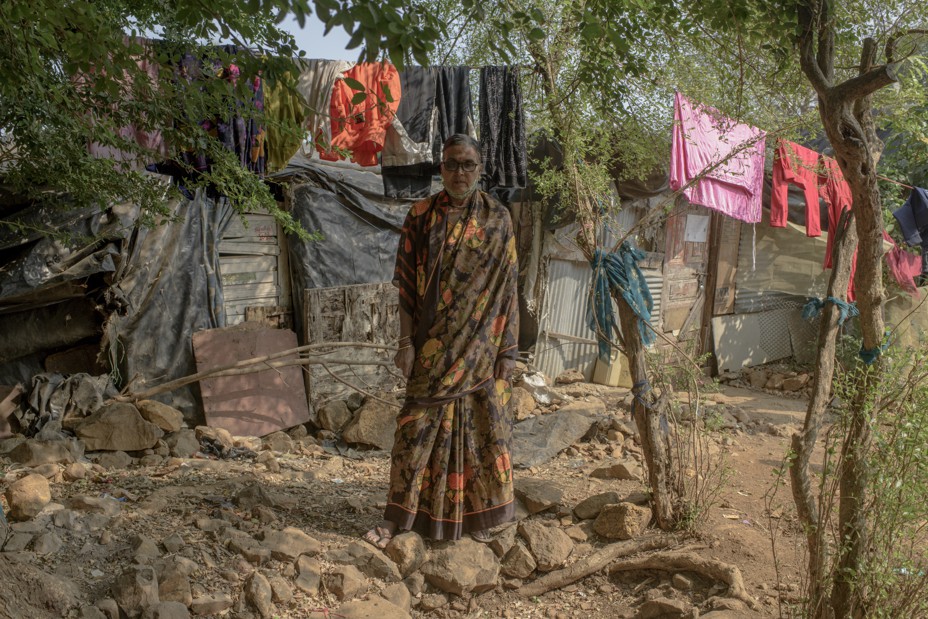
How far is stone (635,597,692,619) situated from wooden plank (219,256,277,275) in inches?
178

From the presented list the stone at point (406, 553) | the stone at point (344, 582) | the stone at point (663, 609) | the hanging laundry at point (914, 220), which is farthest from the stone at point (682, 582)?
the hanging laundry at point (914, 220)

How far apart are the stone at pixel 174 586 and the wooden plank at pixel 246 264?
377 centimetres

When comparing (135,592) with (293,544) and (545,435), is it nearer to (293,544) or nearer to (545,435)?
(293,544)

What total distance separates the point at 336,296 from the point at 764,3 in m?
4.81

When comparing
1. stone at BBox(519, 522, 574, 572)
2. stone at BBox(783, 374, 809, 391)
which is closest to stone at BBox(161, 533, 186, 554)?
stone at BBox(519, 522, 574, 572)

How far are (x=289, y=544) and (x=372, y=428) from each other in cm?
269

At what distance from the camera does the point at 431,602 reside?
3.16 metres

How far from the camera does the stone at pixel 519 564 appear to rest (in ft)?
11.1

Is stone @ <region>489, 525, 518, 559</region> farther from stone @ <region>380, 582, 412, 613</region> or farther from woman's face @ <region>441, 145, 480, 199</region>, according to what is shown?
woman's face @ <region>441, 145, 480, 199</region>

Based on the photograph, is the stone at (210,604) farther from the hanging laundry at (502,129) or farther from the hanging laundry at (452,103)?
the hanging laundry at (502,129)

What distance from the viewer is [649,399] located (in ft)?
12.1

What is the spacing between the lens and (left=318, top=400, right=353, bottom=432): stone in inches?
247

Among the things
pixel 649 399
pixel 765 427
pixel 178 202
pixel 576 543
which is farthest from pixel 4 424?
pixel 765 427

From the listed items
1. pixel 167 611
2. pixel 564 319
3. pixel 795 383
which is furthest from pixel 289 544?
pixel 795 383
